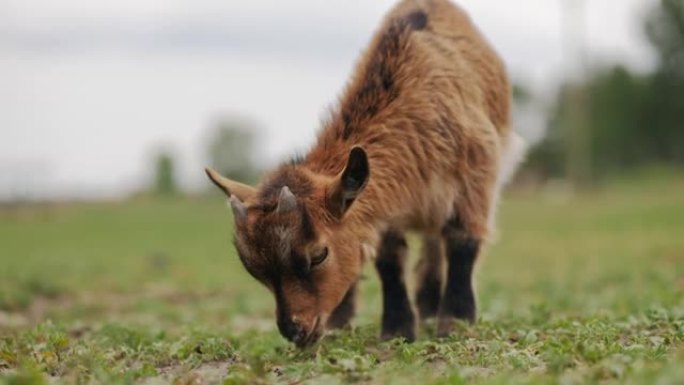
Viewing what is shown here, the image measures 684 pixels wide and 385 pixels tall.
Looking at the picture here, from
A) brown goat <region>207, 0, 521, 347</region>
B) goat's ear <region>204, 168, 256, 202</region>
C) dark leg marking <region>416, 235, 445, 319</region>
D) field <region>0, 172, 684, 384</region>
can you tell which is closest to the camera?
field <region>0, 172, 684, 384</region>

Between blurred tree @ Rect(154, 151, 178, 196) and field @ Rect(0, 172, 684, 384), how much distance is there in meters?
36.0

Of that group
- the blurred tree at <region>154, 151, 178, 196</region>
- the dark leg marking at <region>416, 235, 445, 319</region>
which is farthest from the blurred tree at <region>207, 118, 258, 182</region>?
the dark leg marking at <region>416, 235, 445, 319</region>

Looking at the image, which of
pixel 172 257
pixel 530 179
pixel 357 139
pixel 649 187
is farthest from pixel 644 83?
pixel 357 139

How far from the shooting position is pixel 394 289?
29.1 ft

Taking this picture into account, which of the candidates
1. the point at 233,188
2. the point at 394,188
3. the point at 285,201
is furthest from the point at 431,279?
the point at 285,201

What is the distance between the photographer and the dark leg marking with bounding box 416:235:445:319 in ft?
32.5

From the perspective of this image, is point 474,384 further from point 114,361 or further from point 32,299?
point 32,299

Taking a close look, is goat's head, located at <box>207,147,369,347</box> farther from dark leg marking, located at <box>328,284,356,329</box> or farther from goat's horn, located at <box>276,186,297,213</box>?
dark leg marking, located at <box>328,284,356,329</box>

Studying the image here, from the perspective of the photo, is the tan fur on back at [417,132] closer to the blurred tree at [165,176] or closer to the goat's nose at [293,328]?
the goat's nose at [293,328]

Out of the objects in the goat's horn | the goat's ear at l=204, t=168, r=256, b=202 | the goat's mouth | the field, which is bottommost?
the field

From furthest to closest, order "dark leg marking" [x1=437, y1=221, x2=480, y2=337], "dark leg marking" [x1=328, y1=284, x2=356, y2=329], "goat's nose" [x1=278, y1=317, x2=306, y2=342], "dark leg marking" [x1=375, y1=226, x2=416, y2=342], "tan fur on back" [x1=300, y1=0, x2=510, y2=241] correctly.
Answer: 1. "dark leg marking" [x1=328, y1=284, x2=356, y2=329]
2. "dark leg marking" [x1=437, y1=221, x2=480, y2=337]
3. "dark leg marking" [x1=375, y1=226, x2=416, y2=342]
4. "tan fur on back" [x1=300, y1=0, x2=510, y2=241]
5. "goat's nose" [x1=278, y1=317, x2=306, y2=342]

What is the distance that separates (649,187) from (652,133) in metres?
15.7

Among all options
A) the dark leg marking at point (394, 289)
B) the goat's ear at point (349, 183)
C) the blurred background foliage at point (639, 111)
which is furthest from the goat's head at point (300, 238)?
the blurred background foliage at point (639, 111)

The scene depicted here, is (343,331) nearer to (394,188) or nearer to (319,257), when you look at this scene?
(394,188)
